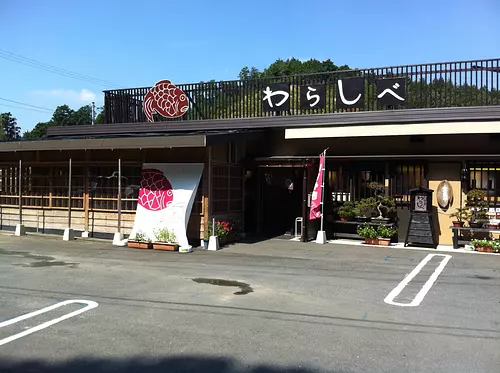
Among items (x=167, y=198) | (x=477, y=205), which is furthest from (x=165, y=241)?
(x=477, y=205)

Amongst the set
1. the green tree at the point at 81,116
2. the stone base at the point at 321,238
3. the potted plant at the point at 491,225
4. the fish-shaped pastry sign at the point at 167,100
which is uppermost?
the green tree at the point at 81,116

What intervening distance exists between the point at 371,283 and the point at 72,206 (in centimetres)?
1019

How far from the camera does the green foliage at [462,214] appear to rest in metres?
12.1

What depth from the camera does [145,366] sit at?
13.8 feet

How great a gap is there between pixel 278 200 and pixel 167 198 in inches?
182

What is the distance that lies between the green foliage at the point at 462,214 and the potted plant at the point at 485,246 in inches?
33.0

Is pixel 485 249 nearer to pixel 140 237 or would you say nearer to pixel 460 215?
pixel 460 215

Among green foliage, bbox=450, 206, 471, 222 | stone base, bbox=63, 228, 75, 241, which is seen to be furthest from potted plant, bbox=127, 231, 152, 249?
green foliage, bbox=450, 206, 471, 222

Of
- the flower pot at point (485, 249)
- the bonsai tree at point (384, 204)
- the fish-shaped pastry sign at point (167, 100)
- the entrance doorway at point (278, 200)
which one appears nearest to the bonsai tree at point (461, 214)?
the flower pot at point (485, 249)

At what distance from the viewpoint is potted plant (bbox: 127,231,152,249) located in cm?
1181

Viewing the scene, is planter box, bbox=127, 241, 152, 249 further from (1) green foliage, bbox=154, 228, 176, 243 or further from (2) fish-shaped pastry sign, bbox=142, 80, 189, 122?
(2) fish-shaped pastry sign, bbox=142, 80, 189, 122

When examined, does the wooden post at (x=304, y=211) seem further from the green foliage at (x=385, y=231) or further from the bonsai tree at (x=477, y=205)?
the bonsai tree at (x=477, y=205)

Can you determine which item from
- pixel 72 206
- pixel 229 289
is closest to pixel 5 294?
pixel 229 289

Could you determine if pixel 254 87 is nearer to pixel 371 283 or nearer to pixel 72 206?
pixel 72 206
